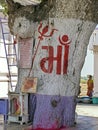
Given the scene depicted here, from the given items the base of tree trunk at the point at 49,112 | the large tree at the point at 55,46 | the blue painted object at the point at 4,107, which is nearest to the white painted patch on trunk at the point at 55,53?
the large tree at the point at 55,46

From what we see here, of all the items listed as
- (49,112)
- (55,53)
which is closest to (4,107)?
(49,112)

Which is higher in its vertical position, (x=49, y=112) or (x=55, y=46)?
Result: (x=55, y=46)

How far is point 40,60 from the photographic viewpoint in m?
9.70

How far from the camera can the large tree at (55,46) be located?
9.56 metres

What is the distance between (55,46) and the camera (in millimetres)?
9641

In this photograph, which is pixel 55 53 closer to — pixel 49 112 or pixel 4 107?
pixel 49 112

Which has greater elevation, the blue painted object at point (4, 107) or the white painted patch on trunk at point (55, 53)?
the white painted patch on trunk at point (55, 53)

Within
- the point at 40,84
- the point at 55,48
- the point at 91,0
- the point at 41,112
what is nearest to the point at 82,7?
the point at 91,0

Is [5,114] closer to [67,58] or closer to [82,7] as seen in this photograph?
[67,58]

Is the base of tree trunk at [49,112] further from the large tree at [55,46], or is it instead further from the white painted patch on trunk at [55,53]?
the white painted patch on trunk at [55,53]

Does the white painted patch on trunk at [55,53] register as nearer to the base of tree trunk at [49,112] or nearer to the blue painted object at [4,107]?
the base of tree trunk at [49,112]

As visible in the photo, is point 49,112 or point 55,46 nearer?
point 49,112

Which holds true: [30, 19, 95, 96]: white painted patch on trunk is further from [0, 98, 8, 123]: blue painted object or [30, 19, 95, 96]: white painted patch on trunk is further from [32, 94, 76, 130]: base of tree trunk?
[0, 98, 8, 123]: blue painted object

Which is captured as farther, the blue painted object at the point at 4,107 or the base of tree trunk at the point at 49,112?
the blue painted object at the point at 4,107
